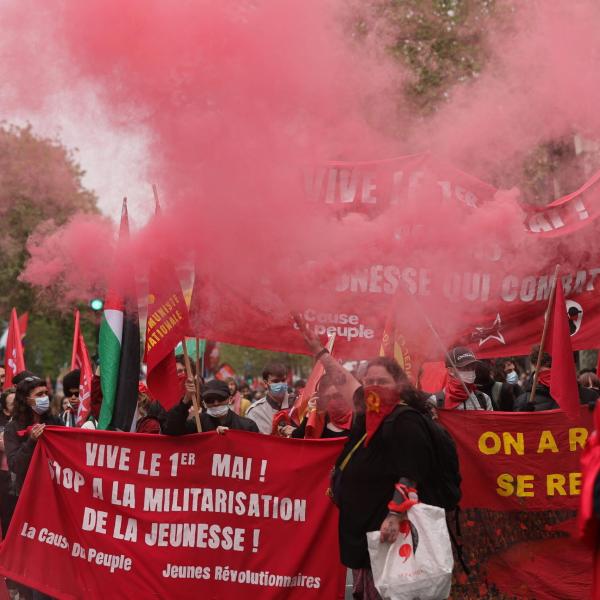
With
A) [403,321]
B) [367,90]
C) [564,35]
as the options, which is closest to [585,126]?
[564,35]

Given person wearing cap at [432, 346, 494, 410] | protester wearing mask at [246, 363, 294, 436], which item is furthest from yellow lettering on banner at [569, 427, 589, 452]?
protester wearing mask at [246, 363, 294, 436]

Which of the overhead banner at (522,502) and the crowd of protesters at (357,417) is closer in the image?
the crowd of protesters at (357,417)

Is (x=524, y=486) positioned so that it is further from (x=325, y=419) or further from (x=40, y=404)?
(x=40, y=404)

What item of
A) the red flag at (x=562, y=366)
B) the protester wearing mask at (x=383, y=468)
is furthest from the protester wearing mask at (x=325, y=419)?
the protester wearing mask at (x=383, y=468)

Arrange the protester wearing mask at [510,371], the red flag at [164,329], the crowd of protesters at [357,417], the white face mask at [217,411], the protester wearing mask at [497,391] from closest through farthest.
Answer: the crowd of protesters at [357,417] < the red flag at [164,329] < the white face mask at [217,411] < the protester wearing mask at [497,391] < the protester wearing mask at [510,371]

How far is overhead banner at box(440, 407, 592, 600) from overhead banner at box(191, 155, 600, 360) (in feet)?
2.94

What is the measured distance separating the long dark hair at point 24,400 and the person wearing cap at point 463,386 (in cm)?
293

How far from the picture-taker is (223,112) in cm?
810

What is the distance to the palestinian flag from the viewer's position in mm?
8547

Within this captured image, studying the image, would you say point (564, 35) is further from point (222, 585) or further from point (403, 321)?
point (222, 585)

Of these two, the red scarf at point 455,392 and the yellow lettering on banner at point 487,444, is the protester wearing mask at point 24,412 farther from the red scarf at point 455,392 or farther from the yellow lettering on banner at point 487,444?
the yellow lettering on banner at point 487,444

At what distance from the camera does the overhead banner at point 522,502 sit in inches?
304

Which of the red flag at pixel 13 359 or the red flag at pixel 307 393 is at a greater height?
the red flag at pixel 13 359

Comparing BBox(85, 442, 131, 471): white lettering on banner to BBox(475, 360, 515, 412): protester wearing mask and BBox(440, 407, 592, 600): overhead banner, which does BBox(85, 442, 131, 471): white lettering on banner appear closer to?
BBox(440, 407, 592, 600): overhead banner
